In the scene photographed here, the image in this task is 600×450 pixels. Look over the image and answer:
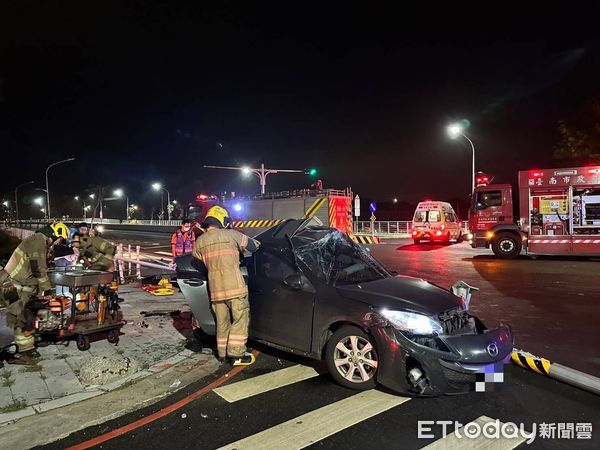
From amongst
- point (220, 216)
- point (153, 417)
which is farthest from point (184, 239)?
point (153, 417)

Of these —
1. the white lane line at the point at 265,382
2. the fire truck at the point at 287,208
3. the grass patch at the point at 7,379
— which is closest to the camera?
the white lane line at the point at 265,382

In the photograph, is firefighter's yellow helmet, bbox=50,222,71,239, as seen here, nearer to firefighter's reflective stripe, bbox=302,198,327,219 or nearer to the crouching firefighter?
the crouching firefighter

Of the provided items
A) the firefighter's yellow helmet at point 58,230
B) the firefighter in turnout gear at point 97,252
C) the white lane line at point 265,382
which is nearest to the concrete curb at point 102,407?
the white lane line at point 265,382

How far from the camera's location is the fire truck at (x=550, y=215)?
1523cm

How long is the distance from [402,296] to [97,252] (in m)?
5.60

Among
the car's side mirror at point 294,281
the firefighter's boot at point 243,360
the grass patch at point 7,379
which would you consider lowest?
the grass patch at point 7,379

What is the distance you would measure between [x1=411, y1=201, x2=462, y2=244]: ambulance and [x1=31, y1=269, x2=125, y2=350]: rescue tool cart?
20.0 metres

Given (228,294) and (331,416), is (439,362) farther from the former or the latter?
(228,294)

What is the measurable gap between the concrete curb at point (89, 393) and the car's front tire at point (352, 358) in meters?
1.69

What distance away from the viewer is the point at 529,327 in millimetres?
6652

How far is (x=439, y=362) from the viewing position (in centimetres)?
383

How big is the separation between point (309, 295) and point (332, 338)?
521 mm

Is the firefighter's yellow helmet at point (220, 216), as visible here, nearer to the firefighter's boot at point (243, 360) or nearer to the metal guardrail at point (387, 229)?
the firefighter's boot at point (243, 360)

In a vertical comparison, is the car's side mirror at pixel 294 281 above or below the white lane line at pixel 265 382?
above
